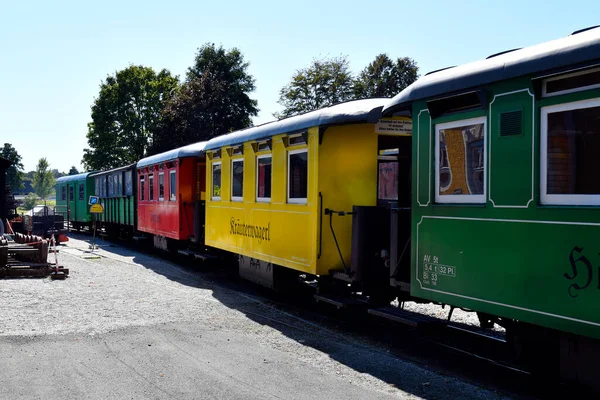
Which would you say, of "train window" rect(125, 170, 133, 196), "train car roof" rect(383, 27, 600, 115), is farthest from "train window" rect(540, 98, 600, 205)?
"train window" rect(125, 170, 133, 196)

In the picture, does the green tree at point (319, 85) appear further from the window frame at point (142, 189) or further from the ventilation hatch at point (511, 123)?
the ventilation hatch at point (511, 123)

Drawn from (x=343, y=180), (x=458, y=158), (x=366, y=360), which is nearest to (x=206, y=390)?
(x=366, y=360)

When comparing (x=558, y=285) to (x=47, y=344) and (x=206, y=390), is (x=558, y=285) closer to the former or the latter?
(x=206, y=390)

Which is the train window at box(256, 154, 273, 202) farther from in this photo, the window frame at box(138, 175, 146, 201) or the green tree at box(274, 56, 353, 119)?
the green tree at box(274, 56, 353, 119)

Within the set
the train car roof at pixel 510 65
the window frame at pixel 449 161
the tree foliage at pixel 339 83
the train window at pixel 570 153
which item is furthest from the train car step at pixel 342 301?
the tree foliage at pixel 339 83

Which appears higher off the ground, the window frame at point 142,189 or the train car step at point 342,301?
the window frame at point 142,189

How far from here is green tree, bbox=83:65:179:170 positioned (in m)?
55.1

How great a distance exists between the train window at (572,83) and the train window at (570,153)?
11 cm

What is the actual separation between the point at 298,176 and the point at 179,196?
794 cm

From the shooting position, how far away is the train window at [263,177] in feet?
36.2

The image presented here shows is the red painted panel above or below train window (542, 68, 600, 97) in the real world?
below

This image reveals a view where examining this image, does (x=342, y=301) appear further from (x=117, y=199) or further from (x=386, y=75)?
(x=386, y=75)

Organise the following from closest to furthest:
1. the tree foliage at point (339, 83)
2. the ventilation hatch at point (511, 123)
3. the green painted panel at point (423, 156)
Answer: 1. the ventilation hatch at point (511, 123)
2. the green painted panel at point (423, 156)
3. the tree foliage at point (339, 83)

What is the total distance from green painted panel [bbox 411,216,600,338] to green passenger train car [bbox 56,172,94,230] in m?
28.2
